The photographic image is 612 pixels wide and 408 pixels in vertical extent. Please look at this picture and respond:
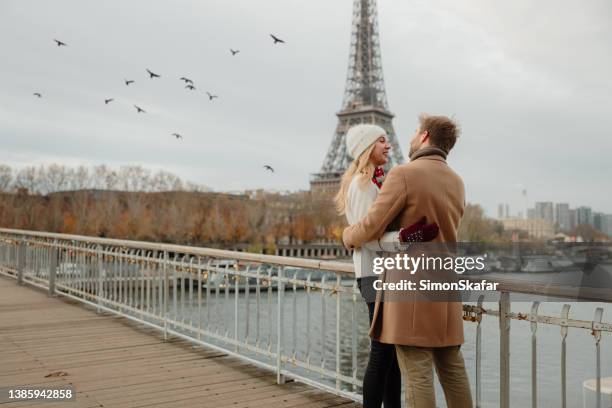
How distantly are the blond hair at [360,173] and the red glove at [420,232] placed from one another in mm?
421

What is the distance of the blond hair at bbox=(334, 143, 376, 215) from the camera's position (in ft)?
9.77

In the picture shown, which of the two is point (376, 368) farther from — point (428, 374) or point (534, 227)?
point (534, 227)

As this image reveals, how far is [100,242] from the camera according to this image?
779 centimetres

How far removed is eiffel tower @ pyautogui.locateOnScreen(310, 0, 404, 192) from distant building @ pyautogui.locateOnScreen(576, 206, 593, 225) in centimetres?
5376

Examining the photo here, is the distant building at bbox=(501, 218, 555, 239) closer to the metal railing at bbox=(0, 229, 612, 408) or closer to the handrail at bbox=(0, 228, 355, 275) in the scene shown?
the metal railing at bbox=(0, 229, 612, 408)

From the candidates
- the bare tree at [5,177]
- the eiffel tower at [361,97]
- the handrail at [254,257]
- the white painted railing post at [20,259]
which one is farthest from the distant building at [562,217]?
the handrail at [254,257]

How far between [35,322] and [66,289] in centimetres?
199

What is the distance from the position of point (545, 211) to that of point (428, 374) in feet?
461

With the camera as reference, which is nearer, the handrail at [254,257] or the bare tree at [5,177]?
the handrail at [254,257]

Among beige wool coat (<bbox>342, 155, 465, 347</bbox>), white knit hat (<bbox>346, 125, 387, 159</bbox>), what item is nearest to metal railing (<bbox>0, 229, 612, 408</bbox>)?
beige wool coat (<bbox>342, 155, 465, 347</bbox>)

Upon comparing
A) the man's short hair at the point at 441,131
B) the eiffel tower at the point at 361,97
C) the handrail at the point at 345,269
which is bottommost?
the handrail at the point at 345,269

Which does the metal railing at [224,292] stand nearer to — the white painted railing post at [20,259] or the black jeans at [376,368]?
the white painted railing post at [20,259]

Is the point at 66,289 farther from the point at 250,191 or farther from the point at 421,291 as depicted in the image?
the point at 250,191

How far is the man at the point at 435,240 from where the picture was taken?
2611 millimetres
